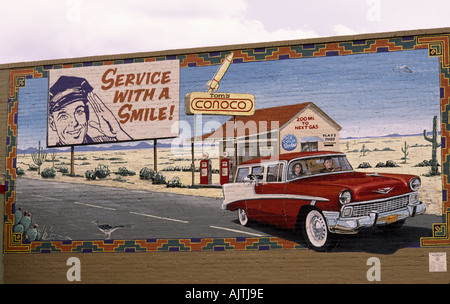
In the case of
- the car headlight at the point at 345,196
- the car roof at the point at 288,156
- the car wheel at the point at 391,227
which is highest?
the car roof at the point at 288,156

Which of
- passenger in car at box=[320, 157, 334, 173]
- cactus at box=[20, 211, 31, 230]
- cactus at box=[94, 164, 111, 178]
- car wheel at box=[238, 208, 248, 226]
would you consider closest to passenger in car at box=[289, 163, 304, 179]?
passenger in car at box=[320, 157, 334, 173]

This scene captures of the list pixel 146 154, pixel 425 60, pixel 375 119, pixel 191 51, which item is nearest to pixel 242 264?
pixel 146 154

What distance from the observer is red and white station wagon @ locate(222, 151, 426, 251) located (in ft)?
33.1

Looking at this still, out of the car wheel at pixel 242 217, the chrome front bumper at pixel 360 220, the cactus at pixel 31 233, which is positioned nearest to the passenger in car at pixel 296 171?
the chrome front bumper at pixel 360 220

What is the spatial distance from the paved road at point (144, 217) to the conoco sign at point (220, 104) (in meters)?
2.03

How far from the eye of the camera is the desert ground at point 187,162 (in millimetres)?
10922

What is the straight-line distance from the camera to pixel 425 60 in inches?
439

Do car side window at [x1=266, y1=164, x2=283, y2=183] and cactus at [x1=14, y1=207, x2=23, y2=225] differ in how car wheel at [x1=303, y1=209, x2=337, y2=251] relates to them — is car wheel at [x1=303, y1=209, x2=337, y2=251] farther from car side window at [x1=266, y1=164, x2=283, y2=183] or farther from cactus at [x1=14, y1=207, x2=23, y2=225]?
cactus at [x1=14, y1=207, x2=23, y2=225]

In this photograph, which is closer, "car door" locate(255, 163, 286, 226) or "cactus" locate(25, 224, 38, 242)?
"car door" locate(255, 163, 286, 226)

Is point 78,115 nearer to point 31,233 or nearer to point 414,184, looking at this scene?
point 31,233

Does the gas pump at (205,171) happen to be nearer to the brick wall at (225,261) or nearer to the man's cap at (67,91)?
the brick wall at (225,261)

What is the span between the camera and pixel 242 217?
1141 centimetres

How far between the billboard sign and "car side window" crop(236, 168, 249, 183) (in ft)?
5.82
